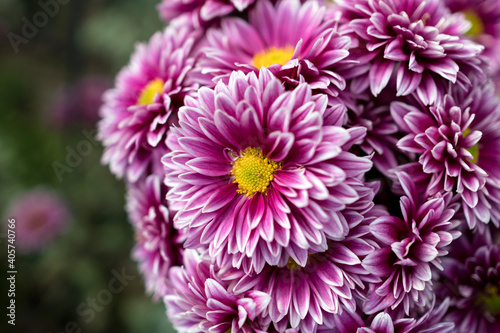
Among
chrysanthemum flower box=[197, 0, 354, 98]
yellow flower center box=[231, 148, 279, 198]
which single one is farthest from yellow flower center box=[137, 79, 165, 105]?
yellow flower center box=[231, 148, 279, 198]

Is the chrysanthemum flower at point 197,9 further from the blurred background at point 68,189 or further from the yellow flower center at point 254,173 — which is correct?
the blurred background at point 68,189

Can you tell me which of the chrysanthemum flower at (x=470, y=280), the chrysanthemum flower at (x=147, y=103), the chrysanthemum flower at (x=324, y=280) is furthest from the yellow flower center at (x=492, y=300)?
the chrysanthemum flower at (x=147, y=103)

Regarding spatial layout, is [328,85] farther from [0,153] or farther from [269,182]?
[0,153]

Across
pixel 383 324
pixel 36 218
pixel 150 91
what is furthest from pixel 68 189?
pixel 383 324

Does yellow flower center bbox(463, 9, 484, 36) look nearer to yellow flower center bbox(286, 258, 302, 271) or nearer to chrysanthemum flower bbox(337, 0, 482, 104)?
chrysanthemum flower bbox(337, 0, 482, 104)

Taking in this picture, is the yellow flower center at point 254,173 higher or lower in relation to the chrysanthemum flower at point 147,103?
lower

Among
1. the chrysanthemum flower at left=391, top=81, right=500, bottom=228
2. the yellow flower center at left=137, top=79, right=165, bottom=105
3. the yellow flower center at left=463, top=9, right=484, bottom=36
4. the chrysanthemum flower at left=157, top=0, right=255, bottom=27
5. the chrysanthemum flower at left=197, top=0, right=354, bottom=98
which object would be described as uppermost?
the chrysanthemum flower at left=157, top=0, right=255, bottom=27
